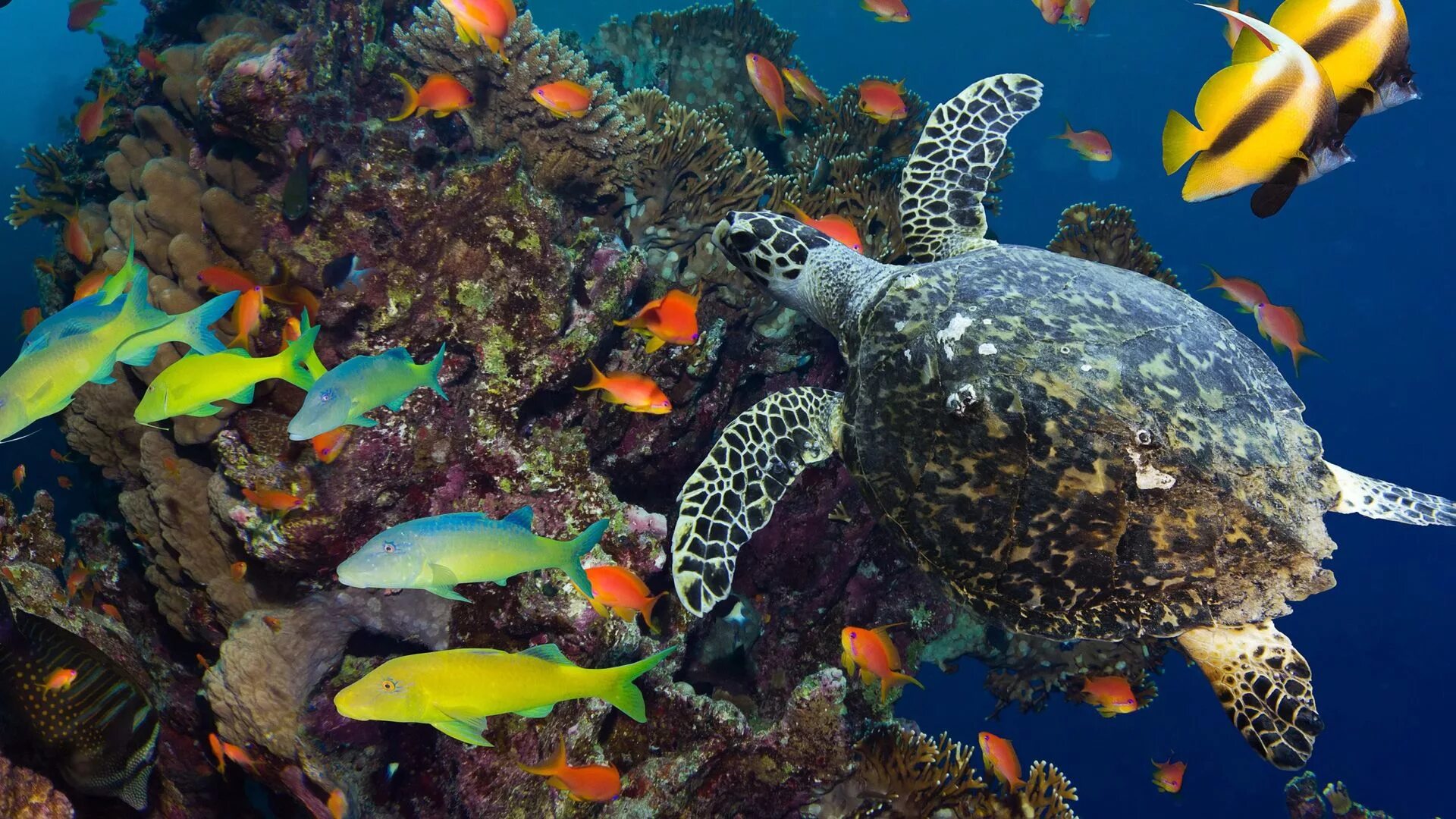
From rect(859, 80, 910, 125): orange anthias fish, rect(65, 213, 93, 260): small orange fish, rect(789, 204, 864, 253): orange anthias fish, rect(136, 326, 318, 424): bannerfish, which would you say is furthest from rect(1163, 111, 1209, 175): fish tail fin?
rect(65, 213, 93, 260): small orange fish

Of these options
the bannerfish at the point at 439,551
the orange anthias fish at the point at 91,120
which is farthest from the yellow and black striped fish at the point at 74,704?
the orange anthias fish at the point at 91,120

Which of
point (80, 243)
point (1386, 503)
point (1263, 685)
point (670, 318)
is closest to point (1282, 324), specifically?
point (1386, 503)

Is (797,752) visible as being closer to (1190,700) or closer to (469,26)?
(469,26)

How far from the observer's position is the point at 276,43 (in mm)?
4008

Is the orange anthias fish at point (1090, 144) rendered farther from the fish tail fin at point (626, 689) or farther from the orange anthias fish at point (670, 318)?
the fish tail fin at point (626, 689)

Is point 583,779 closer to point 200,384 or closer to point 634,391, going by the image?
point 634,391

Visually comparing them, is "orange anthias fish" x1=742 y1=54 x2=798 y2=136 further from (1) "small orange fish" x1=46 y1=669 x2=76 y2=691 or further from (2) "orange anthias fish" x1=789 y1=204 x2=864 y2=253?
(1) "small orange fish" x1=46 y1=669 x2=76 y2=691

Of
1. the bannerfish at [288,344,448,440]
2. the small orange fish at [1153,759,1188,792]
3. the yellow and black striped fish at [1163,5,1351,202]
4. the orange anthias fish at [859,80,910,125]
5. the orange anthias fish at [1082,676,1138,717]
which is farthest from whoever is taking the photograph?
the orange anthias fish at [859,80,910,125]

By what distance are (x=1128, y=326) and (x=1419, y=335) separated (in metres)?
50.6

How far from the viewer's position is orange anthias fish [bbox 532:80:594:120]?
451 centimetres

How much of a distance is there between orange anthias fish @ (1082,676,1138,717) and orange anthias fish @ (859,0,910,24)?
6.43 meters

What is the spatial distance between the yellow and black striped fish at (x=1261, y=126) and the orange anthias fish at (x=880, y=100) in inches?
166

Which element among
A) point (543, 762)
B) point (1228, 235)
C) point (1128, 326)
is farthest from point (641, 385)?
point (1228, 235)

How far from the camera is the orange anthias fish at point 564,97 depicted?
14.8 ft
